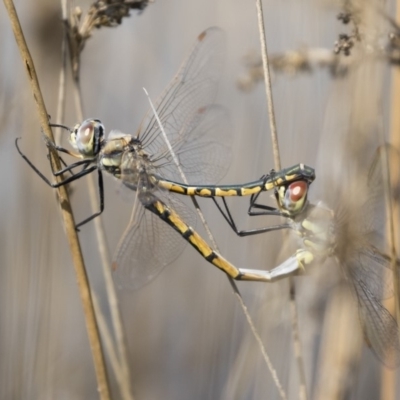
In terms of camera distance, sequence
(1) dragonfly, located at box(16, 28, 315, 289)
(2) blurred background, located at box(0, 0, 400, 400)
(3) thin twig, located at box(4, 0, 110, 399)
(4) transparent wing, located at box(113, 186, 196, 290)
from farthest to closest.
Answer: (2) blurred background, located at box(0, 0, 400, 400) → (1) dragonfly, located at box(16, 28, 315, 289) → (4) transparent wing, located at box(113, 186, 196, 290) → (3) thin twig, located at box(4, 0, 110, 399)

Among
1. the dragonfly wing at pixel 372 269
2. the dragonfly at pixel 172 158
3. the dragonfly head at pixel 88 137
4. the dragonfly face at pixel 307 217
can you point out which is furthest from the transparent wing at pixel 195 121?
the dragonfly wing at pixel 372 269

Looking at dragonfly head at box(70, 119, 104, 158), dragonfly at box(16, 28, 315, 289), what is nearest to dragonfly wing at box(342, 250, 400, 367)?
dragonfly at box(16, 28, 315, 289)

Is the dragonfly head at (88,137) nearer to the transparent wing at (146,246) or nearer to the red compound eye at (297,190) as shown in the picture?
the transparent wing at (146,246)

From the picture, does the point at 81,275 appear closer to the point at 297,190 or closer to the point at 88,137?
the point at 88,137

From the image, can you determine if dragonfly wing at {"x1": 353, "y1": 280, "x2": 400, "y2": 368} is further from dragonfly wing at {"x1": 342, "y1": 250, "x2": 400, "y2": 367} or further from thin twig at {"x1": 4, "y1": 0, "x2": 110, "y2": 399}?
thin twig at {"x1": 4, "y1": 0, "x2": 110, "y2": 399}

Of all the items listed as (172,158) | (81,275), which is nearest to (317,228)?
(172,158)

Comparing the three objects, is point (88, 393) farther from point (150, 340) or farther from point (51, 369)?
point (51, 369)
